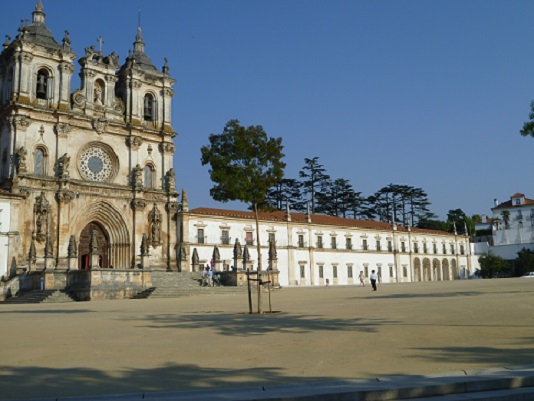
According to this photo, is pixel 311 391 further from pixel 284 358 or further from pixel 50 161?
pixel 50 161

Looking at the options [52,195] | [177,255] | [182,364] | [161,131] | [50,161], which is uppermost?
[161,131]

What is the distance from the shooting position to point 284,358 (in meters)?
7.82

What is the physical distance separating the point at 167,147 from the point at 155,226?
288 inches

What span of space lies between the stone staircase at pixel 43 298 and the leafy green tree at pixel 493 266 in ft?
213

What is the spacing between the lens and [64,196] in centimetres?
3966

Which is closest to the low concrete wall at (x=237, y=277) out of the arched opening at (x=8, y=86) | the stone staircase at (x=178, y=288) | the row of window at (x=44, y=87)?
the stone staircase at (x=178, y=288)

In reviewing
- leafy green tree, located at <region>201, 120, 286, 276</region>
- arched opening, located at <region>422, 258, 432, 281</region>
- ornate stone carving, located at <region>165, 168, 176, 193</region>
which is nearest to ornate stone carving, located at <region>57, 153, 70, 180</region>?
ornate stone carving, located at <region>165, 168, 176, 193</region>

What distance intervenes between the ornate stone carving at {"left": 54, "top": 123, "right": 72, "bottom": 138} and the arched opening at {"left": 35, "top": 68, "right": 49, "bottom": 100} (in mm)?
2624

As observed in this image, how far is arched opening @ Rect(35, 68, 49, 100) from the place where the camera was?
41.5 meters

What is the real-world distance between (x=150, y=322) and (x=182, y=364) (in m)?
6.76

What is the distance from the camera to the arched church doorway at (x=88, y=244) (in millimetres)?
41938

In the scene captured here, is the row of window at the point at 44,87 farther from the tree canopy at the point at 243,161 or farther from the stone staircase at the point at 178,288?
the tree canopy at the point at 243,161

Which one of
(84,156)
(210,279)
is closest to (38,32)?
(84,156)

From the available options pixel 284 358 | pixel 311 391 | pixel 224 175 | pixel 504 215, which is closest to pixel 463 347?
pixel 284 358
